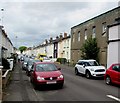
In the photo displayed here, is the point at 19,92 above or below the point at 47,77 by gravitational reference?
below

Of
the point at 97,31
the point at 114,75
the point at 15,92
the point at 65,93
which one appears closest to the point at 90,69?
the point at 114,75

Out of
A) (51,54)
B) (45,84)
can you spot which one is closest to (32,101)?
(45,84)

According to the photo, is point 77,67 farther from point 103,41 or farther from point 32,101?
point 32,101

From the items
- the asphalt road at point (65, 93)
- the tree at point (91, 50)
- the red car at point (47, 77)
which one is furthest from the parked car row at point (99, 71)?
the tree at point (91, 50)

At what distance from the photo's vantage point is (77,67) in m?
23.2

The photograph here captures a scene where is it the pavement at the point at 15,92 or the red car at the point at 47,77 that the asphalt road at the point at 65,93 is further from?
the red car at the point at 47,77

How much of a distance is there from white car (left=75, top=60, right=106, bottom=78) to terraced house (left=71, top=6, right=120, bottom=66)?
21.3ft

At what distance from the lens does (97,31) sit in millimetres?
32500

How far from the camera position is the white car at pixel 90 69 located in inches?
766

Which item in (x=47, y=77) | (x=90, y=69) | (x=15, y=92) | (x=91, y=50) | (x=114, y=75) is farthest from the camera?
(x=91, y=50)

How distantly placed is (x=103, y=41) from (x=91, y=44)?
82.3 inches

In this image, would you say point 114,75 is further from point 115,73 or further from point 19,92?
point 19,92

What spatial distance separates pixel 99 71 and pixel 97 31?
45.0 feet

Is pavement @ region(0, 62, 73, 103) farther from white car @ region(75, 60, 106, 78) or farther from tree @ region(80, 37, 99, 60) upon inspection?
tree @ region(80, 37, 99, 60)
